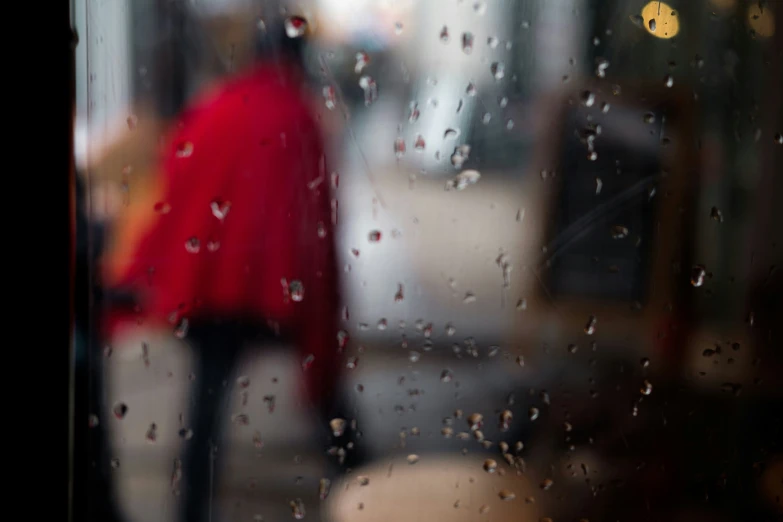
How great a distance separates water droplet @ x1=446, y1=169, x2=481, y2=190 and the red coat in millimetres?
110

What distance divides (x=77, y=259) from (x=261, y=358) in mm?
175

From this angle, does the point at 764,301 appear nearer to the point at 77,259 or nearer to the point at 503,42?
the point at 503,42

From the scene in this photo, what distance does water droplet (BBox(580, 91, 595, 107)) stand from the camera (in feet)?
1.85

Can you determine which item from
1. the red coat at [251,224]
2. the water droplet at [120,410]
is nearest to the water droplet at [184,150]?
the red coat at [251,224]

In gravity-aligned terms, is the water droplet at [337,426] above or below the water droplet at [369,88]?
below

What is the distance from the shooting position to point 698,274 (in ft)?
1.94

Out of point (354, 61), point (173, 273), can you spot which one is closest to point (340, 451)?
point (173, 273)

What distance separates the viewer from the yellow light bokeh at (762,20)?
0.58 m

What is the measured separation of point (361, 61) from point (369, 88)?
0.02 metres

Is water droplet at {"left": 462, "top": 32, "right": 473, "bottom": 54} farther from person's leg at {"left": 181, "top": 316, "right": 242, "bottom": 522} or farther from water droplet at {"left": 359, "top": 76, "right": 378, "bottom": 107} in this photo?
person's leg at {"left": 181, "top": 316, "right": 242, "bottom": 522}

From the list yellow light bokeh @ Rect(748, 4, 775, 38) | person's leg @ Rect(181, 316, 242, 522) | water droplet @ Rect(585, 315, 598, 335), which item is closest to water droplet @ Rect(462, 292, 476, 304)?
water droplet @ Rect(585, 315, 598, 335)

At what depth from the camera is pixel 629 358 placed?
58 cm

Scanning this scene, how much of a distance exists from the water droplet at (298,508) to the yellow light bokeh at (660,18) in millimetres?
534

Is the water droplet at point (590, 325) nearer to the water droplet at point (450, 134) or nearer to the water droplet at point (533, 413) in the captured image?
the water droplet at point (533, 413)
